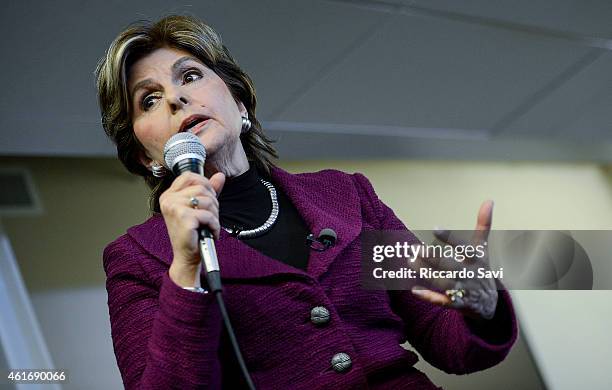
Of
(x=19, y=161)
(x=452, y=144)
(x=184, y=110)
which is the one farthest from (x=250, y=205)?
(x=452, y=144)

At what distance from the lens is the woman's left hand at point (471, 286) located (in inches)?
35.6

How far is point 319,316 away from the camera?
3.32 feet

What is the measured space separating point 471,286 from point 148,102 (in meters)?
0.52

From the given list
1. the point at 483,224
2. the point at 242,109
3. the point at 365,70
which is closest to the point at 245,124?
the point at 242,109

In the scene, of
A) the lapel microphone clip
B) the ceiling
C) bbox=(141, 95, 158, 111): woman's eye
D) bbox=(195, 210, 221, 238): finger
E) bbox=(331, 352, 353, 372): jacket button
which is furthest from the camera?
the ceiling

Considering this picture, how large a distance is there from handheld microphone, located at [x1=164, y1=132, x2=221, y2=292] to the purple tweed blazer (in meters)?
0.05

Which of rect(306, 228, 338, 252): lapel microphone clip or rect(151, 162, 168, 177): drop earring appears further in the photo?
rect(151, 162, 168, 177): drop earring

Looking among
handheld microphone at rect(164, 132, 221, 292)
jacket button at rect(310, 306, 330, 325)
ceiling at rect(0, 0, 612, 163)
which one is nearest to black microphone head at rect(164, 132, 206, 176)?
handheld microphone at rect(164, 132, 221, 292)

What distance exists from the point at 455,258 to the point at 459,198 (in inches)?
85.9

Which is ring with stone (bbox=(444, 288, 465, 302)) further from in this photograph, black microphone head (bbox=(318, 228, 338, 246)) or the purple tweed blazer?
black microphone head (bbox=(318, 228, 338, 246))

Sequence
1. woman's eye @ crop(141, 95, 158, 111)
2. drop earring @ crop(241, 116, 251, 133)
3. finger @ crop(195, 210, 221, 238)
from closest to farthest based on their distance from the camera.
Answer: finger @ crop(195, 210, 221, 238) < woman's eye @ crop(141, 95, 158, 111) < drop earring @ crop(241, 116, 251, 133)

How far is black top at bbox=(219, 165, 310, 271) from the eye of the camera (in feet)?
3.62

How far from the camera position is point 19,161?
8.30ft

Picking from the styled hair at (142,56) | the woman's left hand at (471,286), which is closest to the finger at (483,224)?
the woman's left hand at (471,286)
